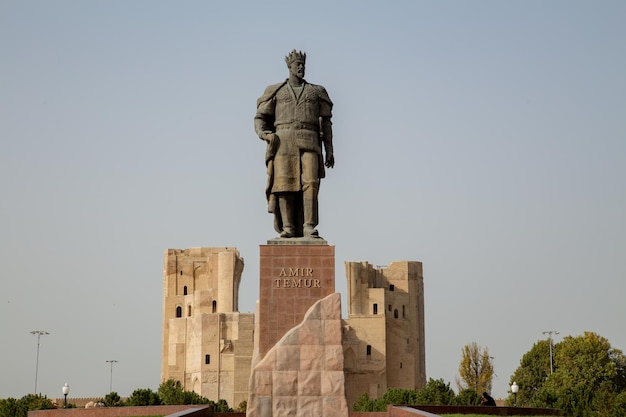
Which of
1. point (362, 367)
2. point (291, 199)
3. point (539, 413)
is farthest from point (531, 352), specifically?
point (291, 199)

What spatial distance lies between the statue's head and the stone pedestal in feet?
8.63

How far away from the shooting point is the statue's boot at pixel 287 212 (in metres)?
17.0

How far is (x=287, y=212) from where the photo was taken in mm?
17094

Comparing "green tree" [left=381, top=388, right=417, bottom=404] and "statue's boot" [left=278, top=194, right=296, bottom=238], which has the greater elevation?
"statue's boot" [left=278, top=194, right=296, bottom=238]

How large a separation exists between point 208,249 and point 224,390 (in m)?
17.6

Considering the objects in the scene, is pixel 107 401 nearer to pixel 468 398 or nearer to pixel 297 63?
pixel 468 398

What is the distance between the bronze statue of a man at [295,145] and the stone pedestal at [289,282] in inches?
18.2

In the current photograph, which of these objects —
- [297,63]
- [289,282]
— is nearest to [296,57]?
→ [297,63]

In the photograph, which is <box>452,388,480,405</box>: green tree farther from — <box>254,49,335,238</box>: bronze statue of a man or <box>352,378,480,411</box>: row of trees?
<box>254,49,335,238</box>: bronze statue of a man

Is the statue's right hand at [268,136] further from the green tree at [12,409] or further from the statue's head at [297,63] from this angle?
the green tree at [12,409]

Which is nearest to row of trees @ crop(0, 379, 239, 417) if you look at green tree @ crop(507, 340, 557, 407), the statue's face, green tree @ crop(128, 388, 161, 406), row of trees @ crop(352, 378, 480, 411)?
green tree @ crop(128, 388, 161, 406)

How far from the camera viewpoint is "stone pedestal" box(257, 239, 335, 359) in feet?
52.5

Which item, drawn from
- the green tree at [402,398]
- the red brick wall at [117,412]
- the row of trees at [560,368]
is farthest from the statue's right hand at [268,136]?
the row of trees at [560,368]

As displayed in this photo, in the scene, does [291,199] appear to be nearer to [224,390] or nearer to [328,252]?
[328,252]
